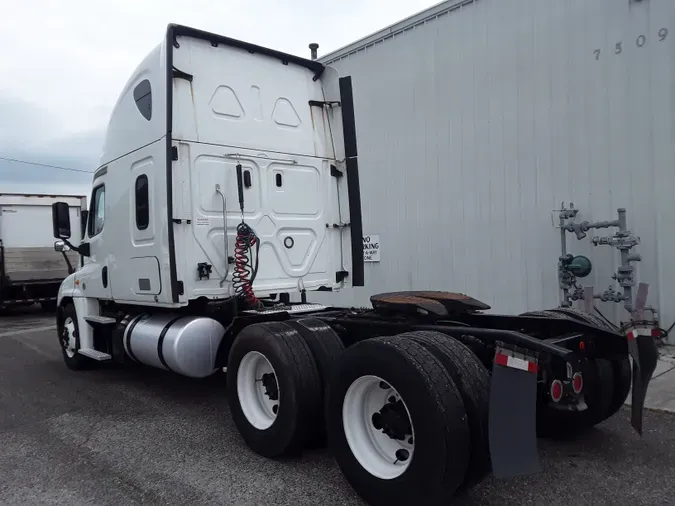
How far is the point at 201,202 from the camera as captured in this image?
5.62m

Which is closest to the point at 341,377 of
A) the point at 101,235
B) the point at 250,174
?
the point at 250,174

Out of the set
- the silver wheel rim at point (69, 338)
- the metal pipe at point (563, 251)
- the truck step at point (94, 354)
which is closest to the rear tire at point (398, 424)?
the truck step at point (94, 354)

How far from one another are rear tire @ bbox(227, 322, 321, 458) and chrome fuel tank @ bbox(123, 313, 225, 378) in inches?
31.3

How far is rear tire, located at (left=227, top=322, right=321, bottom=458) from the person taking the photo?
13.5ft

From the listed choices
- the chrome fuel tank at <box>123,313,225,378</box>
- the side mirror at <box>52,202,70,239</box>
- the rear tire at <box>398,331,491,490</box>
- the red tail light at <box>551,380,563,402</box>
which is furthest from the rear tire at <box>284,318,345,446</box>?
the side mirror at <box>52,202,70,239</box>

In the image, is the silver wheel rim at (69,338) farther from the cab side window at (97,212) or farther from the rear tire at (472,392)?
the rear tire at (472,392)

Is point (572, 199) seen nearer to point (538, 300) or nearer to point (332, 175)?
point (538, 300)

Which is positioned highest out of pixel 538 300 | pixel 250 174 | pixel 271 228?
pixel 250 174

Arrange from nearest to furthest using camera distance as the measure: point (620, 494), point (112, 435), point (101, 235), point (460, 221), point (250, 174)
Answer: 1. point (620, 494)
2. point (112, 435)
3. point (250, 174)
4. point (101, 235)
5. point (460, 221)

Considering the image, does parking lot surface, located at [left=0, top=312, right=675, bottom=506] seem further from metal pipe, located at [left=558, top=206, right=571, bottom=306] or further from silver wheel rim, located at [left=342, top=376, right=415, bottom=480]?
metal pipe, located at [left=558, top=206, right=571, bottom=306]

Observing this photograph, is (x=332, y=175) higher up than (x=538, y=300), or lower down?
higher up

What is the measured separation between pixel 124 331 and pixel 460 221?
5542mm

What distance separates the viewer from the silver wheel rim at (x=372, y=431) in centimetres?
351

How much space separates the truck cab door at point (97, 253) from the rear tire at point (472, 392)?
4.67m
